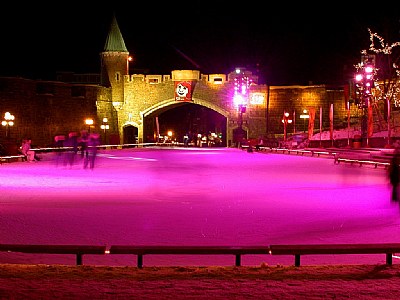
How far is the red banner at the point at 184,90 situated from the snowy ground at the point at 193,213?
109ft

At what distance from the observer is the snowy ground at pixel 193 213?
314 inches

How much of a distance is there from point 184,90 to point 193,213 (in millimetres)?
40360

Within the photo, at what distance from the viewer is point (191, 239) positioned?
8117 mm

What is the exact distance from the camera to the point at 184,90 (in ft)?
165

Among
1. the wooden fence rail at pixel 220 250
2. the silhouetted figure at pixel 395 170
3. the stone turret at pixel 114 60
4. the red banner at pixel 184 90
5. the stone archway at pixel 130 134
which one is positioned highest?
the stone turret at pixel 114 60

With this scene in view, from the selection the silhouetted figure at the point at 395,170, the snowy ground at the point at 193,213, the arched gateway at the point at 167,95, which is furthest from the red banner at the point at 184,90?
the silhouetted figure at the point at 395,170

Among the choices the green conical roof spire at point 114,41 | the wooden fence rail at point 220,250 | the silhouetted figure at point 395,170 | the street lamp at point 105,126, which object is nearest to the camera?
the wooden fence rail at point 220,250

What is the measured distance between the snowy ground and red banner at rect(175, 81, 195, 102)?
1303 inches

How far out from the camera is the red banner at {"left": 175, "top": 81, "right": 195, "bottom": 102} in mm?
50312

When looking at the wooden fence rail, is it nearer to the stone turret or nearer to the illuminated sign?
the illuminated sign

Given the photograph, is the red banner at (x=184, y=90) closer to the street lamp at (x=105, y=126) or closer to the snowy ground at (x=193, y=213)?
the street lamp at (x=105, y=126)

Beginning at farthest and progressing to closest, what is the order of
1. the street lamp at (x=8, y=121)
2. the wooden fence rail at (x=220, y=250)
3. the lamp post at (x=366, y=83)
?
the street lamp at (x=8, y=121) < the lamp post at (x=366, y=83) < the wooden fence rail at (x=220, y=250)

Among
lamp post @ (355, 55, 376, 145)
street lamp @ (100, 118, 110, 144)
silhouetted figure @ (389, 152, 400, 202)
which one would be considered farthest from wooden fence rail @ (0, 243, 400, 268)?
street lamp @ (100, 118, 110, 144)

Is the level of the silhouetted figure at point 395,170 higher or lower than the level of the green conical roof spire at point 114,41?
lower
